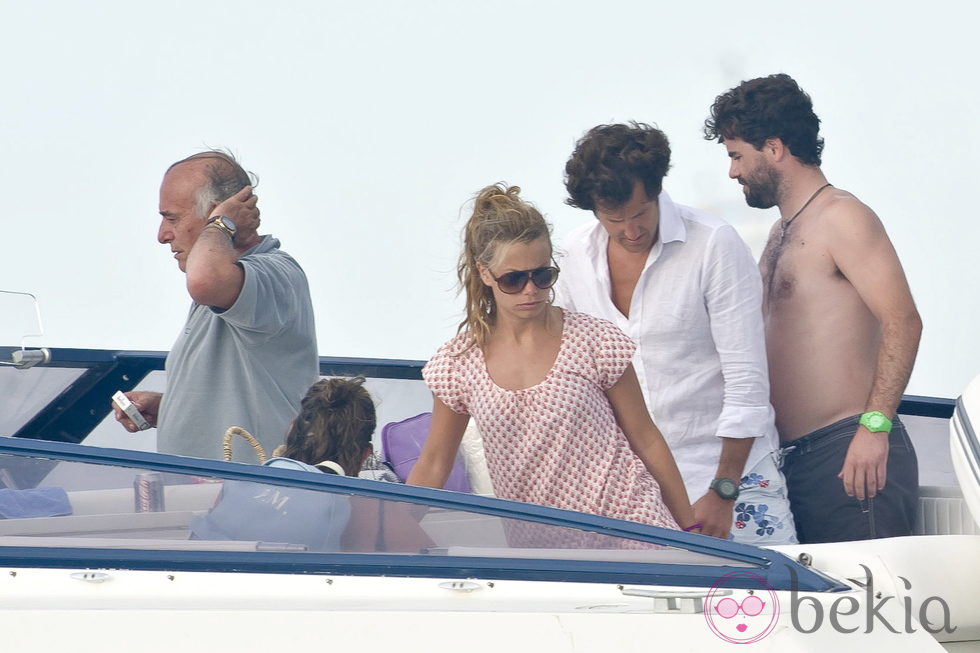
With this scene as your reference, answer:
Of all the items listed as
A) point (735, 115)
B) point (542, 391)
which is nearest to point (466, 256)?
Answer: point (542, 391)

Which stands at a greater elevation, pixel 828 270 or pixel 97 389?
pixel 828 270

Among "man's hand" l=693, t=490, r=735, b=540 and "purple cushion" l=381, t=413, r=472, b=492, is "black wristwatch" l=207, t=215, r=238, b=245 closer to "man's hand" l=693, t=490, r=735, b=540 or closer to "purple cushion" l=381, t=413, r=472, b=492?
"purple cushion" l=381, t=413, r=472, b=492

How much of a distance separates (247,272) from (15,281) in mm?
8366

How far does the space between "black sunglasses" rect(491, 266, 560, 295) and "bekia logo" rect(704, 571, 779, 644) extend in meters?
0.53

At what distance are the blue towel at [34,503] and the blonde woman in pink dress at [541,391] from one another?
1.89ft

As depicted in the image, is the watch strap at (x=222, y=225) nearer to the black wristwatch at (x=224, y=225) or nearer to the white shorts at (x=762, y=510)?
the black wristwatch at (x=224, y=225)

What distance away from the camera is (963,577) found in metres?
1.71

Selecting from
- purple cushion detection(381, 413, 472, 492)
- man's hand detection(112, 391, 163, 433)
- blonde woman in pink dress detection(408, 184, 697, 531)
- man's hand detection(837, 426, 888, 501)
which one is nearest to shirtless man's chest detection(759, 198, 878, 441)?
man's hand detection(837, 426, 888, 501)

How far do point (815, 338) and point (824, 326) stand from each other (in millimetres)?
29

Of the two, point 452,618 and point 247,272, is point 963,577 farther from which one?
point 247,272

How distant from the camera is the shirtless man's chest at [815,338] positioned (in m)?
2.31

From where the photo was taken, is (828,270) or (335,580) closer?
(335,580)

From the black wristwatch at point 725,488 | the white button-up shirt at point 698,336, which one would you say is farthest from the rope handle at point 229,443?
the black wristwatch at point 725,488

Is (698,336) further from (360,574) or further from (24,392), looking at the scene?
(24,392)
